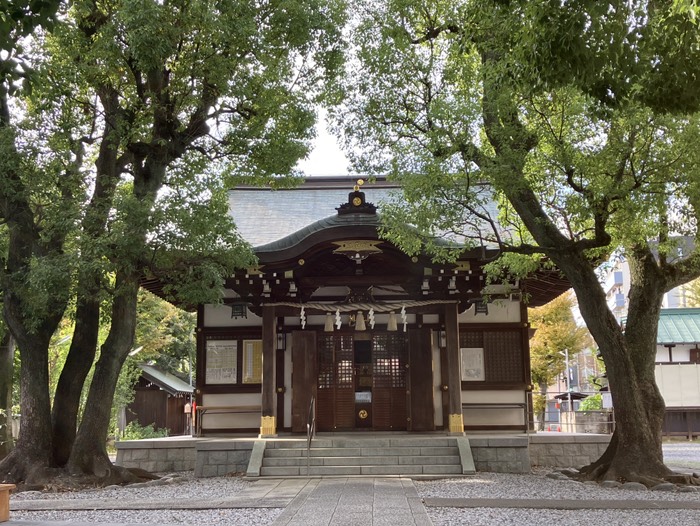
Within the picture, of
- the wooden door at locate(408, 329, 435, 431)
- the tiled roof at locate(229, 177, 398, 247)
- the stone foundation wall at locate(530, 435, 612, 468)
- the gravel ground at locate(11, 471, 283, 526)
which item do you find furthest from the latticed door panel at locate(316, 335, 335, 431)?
the stone foundation wall at locate(530, 435, 612, 468)

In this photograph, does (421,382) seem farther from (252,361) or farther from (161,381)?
(161,381)

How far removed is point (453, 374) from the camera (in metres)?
12.0

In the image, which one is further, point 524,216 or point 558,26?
point 524,216

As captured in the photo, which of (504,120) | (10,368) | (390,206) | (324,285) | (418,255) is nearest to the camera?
(504,120)

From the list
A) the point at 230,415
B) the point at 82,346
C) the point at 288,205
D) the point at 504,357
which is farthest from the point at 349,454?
the point at 288,205

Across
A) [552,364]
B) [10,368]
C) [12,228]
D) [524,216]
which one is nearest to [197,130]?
[12,228]

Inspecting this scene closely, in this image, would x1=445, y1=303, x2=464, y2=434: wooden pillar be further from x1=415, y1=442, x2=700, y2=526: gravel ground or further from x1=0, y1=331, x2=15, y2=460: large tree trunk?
x1=0, y1=331, x2=15, y2=460: large tree trunk

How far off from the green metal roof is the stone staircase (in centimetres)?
1442

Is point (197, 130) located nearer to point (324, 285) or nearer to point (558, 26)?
point (324, 285)

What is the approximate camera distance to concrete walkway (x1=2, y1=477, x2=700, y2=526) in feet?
21.0

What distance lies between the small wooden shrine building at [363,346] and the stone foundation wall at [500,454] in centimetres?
121

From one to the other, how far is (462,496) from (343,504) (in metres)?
1.84

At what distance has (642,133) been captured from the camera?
8641 millimetres

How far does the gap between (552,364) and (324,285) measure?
1753 centimetres
